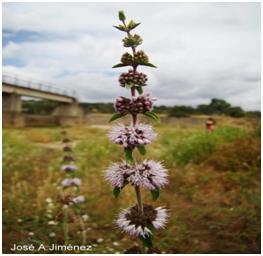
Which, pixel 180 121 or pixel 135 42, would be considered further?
pixel 180 121

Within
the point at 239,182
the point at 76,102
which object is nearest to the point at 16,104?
the point at 76,102

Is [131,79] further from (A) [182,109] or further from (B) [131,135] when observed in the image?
(A) [182,109]

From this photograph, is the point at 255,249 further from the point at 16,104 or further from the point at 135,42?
the point at 16,104

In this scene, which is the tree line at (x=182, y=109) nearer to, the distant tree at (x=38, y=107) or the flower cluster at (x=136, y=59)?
the distant tree at (x=38, y=107)

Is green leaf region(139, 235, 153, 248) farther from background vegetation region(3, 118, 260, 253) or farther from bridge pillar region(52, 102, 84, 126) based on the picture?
bridge pillar region(52, 102, 84, 126)

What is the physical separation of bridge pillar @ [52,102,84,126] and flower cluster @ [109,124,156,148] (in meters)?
6.72

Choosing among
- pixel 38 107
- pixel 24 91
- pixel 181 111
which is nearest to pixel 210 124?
pixel 181 111

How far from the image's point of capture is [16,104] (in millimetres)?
7516

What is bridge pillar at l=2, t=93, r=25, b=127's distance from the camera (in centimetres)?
737

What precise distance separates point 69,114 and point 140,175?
7352mm

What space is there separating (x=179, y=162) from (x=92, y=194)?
71.0 inches

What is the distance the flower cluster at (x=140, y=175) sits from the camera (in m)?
1.77

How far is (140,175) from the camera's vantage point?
177 centimetres

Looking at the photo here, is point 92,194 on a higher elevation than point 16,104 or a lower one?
lower
